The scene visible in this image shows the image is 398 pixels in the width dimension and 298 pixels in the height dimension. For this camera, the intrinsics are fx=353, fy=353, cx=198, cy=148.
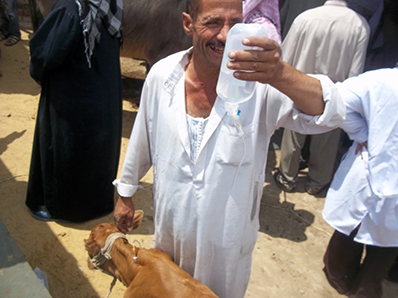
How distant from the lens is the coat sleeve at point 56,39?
250 cm

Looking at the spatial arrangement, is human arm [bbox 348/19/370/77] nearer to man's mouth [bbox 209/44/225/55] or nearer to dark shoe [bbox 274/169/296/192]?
dark shoe [bbox 274/169/296/192]

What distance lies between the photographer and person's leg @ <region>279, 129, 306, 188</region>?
4156 millimetres

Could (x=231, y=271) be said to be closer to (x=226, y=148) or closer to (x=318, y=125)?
(x=226, y=148)

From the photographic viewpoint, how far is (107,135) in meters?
3.07

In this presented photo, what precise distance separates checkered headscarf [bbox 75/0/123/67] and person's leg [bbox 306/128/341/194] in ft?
8.62

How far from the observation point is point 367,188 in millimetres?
2504

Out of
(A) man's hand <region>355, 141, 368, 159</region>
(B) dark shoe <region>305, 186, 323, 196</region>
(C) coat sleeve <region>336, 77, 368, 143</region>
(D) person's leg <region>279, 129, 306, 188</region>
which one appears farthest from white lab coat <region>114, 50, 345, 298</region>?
(B) dark shoe <region>305, 186, 323, 196</region>

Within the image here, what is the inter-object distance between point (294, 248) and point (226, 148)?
7.67 ft

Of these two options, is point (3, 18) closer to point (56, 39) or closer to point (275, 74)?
point (56, 39)

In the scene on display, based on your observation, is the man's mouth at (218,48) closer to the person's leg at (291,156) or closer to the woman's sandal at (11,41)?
the person's leg at (291,156)

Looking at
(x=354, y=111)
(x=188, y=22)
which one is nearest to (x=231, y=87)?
(x=188, y=22)

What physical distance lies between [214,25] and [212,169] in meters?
0.59

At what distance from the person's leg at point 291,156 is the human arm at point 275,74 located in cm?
293

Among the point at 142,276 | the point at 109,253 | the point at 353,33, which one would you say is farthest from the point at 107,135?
the point at 353,33
